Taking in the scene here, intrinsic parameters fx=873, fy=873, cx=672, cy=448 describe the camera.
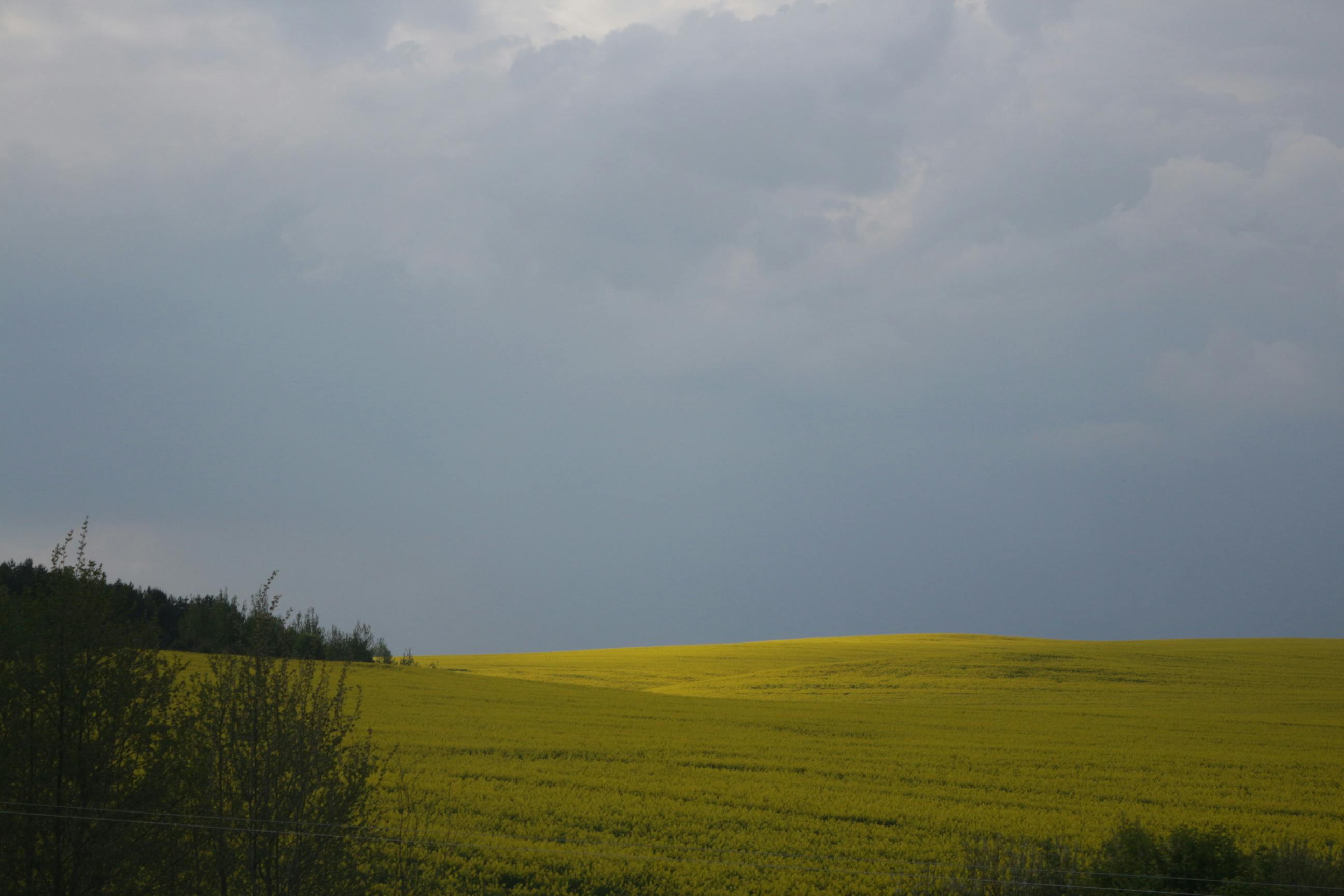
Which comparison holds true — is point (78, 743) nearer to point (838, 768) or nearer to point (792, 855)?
point (792, 855)

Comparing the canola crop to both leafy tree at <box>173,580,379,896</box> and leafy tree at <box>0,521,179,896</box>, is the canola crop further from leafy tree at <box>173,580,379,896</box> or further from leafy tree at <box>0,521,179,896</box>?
leafy tree at <box>0,521,179,896</box>

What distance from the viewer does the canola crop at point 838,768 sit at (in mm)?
10445

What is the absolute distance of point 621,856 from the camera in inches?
374

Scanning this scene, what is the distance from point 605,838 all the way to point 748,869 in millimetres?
2142

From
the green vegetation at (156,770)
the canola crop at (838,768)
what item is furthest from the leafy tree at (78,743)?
the canola crop at (838,768)

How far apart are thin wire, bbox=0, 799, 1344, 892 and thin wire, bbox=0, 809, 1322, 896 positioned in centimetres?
5

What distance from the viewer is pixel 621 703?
2794 centimetres

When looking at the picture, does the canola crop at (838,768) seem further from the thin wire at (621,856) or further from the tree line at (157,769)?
the tree line at (157,769)

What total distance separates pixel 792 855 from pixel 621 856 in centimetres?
240

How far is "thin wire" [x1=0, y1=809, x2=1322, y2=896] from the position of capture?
6.32m

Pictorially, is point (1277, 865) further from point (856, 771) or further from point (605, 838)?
point (856, 771)

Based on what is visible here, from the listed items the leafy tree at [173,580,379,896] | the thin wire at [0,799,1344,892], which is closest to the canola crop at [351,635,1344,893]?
the thin wire at [0,799,1344,892]

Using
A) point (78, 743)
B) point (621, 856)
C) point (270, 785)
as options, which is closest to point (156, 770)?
point (78, 743)

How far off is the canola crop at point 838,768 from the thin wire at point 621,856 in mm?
81
